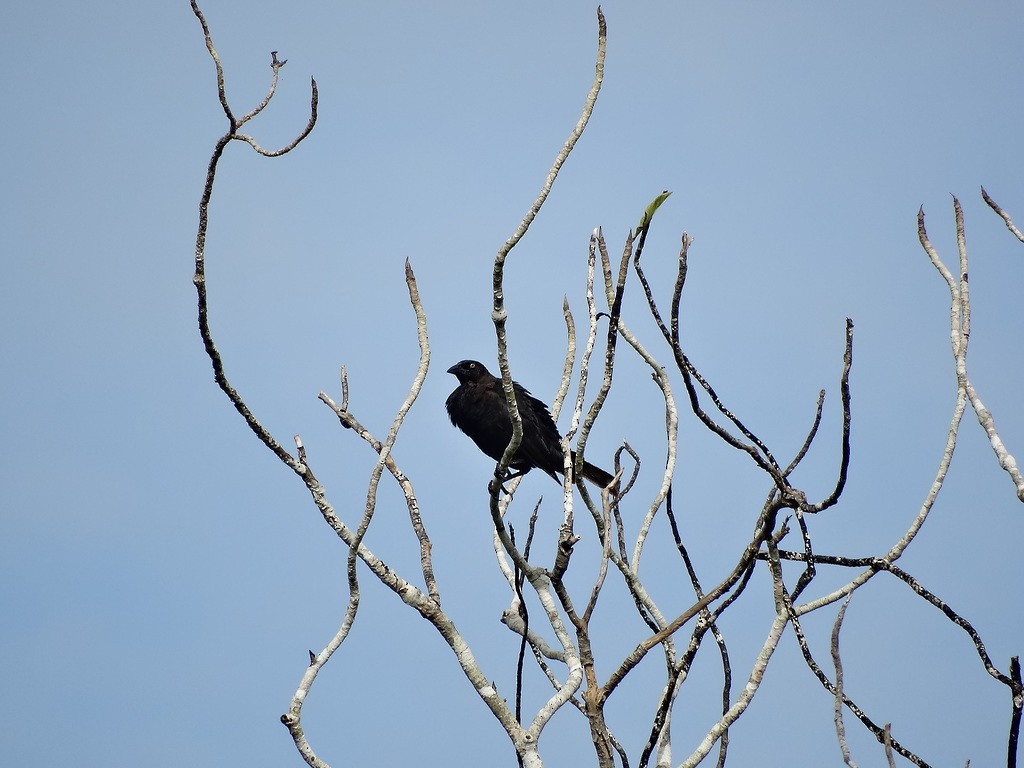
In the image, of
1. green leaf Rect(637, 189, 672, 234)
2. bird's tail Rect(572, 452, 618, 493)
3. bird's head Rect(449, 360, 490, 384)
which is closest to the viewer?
green leaf Rect(637, 189, 672, 234)

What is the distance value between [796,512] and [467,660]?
1426mm

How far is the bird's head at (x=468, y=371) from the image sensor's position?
959 cm

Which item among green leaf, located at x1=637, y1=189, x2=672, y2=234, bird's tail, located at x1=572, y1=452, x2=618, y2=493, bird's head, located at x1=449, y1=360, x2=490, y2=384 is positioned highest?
bird's head, located at x1=449, y1=360, x2=490, y2=384

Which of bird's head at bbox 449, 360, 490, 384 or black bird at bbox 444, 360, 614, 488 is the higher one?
bird's head at bbox 449, 360, 490, 384

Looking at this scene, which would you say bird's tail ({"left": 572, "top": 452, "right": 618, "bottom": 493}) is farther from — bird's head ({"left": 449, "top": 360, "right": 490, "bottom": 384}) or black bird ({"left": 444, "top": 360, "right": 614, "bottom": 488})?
bird's head ({"left": 449, "top": 360, "right": 490, "bottom": 384})

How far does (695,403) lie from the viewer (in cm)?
324

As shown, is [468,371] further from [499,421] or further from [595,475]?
[595,475]

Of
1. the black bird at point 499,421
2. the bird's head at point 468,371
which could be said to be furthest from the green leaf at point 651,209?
the bird's head at point 468,371

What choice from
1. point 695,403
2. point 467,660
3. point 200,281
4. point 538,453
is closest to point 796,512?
point 695,403

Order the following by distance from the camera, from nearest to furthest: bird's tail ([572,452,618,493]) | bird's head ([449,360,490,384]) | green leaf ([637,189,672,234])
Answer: green leaf ([637,189,672,234]) < bird's tail ([572,452,618,493]) < bird's head ([449,360,490,384])

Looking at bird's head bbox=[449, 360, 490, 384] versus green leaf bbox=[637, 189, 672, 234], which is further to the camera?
bird's head bbox=[449, 360, 490, 384]

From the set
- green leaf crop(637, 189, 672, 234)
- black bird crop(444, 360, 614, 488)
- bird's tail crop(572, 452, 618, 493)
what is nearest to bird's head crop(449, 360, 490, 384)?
black bird crop(444, 360, 614, 488)

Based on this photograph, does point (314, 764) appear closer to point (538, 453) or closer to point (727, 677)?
point (727, 677)

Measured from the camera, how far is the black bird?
8.10m
